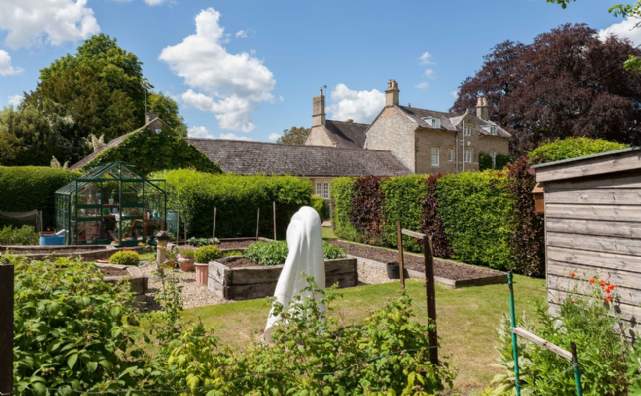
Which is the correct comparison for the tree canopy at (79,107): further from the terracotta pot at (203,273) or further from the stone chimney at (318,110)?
the terracotta pot at (203,273)

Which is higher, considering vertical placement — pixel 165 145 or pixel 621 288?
pixel 165 145

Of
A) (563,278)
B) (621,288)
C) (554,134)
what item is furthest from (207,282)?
(554,134)

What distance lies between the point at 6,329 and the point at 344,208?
65.0 feet

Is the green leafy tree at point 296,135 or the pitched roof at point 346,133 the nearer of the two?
the pitched roof at point 346,133

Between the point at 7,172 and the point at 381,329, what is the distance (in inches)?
935

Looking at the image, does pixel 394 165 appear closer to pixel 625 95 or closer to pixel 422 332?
pixel 625 95

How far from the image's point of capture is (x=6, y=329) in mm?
2471

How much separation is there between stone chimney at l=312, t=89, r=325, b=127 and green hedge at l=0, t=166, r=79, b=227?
24981mm

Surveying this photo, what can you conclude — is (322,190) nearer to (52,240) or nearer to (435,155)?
(435,155)

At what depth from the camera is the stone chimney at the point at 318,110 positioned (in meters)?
43.1

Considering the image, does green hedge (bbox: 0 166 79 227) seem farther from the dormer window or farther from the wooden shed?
the dormer window

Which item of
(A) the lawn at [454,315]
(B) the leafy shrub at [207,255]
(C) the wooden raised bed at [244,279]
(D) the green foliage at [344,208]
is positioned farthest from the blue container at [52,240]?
(D) the green foliage at [344,208]

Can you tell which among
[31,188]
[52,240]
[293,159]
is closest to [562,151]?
[52,240]

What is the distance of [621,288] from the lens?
17.5 feet
